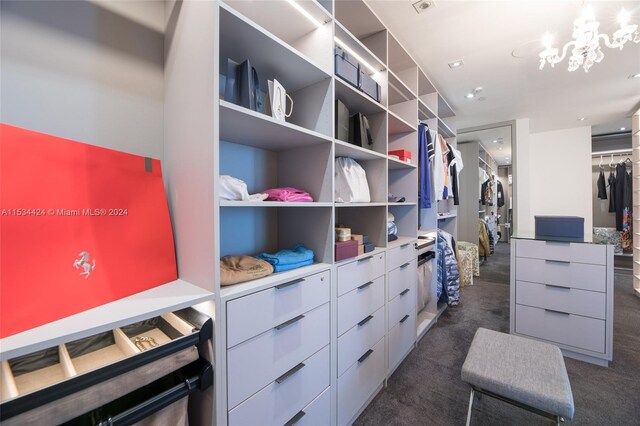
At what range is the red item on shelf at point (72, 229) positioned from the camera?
0.68 m

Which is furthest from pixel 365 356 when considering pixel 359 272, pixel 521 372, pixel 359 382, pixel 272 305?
pixel 272 305

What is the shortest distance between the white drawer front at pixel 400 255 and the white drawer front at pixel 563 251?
0.94 metres

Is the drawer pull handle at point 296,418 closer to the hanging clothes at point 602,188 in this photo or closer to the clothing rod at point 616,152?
the hanging clothes at point 602,188

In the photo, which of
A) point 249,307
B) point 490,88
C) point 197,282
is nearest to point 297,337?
point 249,307

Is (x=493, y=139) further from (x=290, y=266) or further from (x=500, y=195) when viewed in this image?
(x=290, y=266)

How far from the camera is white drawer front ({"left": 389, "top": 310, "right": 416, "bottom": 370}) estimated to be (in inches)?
74.5

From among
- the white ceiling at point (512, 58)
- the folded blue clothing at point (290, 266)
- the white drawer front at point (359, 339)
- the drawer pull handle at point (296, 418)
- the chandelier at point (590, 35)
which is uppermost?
the white ceiling at point (512, 58)

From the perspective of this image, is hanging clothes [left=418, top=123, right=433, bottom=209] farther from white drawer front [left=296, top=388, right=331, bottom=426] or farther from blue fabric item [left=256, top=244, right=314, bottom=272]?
white drawer front [left=296, top=388, right=331, bottom=426]

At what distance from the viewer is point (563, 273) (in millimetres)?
2051

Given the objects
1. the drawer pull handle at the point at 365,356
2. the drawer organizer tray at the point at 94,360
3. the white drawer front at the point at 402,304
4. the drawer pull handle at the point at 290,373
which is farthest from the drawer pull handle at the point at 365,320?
the drawer organizer tray at the point at 94,360

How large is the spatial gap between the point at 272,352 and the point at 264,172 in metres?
0.97

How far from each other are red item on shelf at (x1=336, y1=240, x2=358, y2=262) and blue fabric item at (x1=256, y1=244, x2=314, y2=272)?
15 cm

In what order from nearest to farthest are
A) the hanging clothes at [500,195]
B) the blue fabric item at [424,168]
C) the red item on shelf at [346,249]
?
the red item on shelf at [346,249], the blue fabric item at [424,168], the hanging clothes at [500,195]

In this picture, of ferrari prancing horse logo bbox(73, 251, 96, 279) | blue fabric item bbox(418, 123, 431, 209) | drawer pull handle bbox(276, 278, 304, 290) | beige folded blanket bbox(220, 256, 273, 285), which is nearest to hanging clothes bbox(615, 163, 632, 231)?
blue fabric item bbox(418, 123, 431, 209)
